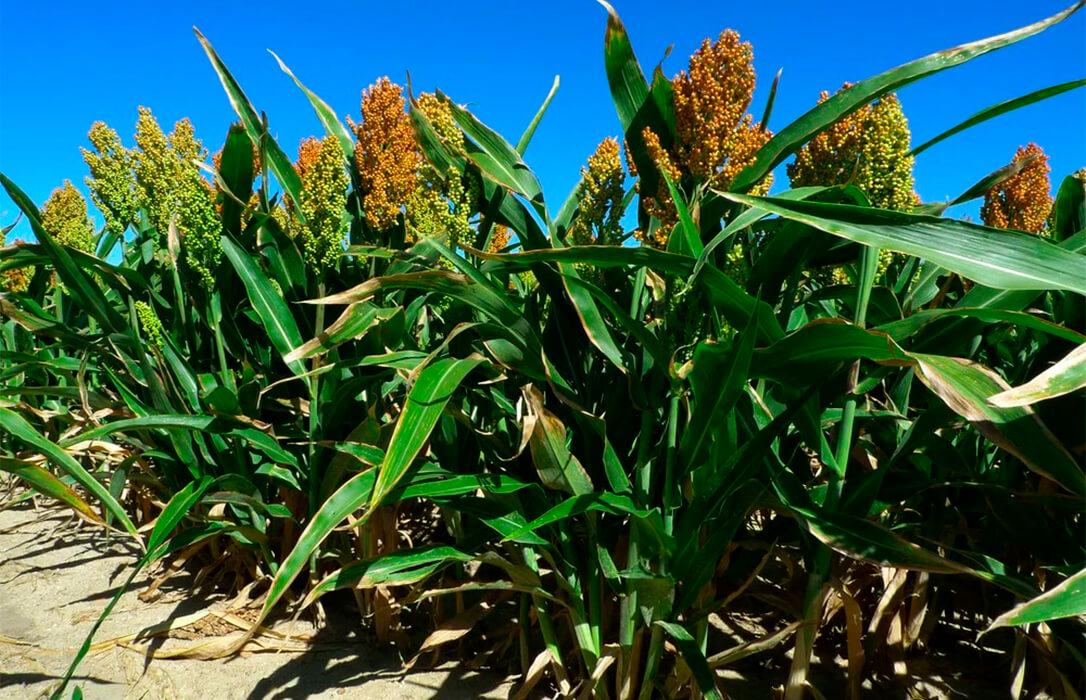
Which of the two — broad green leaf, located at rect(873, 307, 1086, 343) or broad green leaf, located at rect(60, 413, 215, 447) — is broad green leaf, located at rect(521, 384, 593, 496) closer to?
broad green leaf, located at rect(873, 307, 1086, 343)

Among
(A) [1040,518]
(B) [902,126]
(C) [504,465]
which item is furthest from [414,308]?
(A) [1040,518]

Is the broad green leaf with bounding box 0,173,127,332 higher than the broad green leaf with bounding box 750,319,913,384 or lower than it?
higher

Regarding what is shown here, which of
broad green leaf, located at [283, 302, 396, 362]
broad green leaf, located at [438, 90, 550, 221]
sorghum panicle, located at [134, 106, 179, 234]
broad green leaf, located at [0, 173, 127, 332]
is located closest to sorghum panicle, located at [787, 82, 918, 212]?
broad green leaf, located at [438, 90, 550, 221]

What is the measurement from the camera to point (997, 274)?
763 millimetres

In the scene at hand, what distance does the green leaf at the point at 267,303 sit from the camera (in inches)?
61.9

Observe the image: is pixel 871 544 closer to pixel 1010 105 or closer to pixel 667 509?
pixel 667 509

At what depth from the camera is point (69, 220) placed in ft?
8.84

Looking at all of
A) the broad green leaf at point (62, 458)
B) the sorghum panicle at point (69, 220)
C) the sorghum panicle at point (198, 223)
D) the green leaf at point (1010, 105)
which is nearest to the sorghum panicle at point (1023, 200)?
the green leaf at point (1010, 105)

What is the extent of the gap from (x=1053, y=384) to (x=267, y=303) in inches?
55.2

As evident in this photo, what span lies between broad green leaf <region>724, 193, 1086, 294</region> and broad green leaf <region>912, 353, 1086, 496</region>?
11 centimetres

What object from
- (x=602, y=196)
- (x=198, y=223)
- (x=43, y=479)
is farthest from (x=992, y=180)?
(x=43, y=479)

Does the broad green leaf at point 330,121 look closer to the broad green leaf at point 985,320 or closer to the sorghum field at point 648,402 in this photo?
the sorghum field at point 648,402

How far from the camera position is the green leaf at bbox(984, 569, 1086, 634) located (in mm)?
679

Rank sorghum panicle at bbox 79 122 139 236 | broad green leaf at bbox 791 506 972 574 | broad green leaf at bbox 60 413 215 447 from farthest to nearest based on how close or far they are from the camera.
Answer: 1. sorghum panicle at bbox 79 122 139 236
2. broad green leaf at bbox 60 413 215 447
3. broad green leaf at bbox 791 506 972 574
